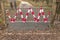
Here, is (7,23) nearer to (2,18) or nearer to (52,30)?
(2,18)

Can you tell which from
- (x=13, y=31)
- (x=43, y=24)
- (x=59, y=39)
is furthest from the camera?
Result: (x=43, y=24)

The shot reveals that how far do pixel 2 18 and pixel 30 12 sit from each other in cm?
130

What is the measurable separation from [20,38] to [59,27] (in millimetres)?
1967

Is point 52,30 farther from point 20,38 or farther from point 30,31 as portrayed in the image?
point 20,38

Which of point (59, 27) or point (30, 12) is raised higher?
point (30, 12)

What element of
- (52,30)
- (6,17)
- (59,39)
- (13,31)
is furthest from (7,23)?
(59,39)

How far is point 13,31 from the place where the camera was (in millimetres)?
6992

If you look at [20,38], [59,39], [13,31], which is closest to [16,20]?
[13,31]

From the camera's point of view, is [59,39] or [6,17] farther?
[6,17]

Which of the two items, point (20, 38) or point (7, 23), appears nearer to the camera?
point (20, 38)

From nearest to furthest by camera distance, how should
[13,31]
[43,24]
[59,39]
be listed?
[59,39] < [13,31] < [43,24]

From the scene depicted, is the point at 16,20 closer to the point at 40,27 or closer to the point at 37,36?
the point at 40,27

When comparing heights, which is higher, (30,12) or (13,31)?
(30,12)

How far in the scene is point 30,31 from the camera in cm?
700
